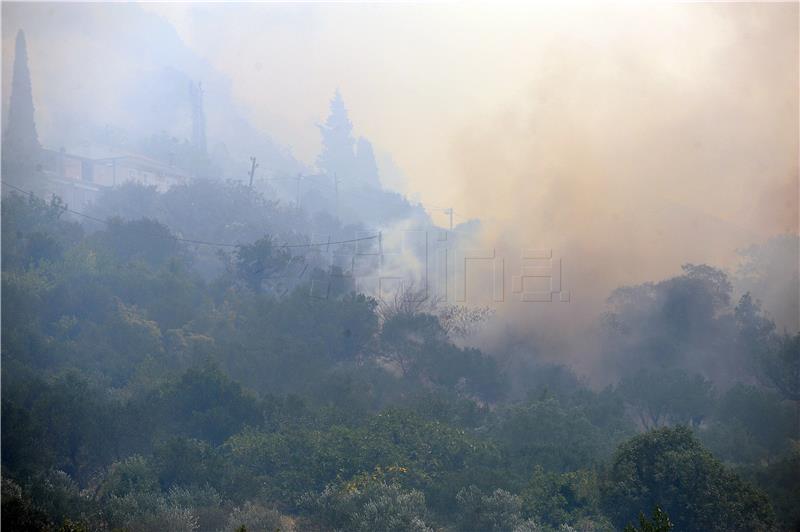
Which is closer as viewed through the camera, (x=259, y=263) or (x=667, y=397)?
(x=667, y=397)

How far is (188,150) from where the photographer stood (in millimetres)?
70812

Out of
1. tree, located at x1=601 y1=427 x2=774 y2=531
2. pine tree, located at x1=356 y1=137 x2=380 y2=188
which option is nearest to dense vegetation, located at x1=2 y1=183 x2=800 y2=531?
tree, located at x1=601 y1=427 x2=774 y2=531

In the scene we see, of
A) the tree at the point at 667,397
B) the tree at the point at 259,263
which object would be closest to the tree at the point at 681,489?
the tree at the point at 667,397

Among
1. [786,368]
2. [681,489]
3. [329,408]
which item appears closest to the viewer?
[681,489]

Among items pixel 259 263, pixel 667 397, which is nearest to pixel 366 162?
pixel 259 263

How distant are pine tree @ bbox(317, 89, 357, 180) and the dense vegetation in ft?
70.5

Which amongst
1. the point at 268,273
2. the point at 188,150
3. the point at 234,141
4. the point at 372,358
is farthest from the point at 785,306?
the point at 234,141

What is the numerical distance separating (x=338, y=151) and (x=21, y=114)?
2489 cm

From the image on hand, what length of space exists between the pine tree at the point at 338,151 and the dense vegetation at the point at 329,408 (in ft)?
70.5

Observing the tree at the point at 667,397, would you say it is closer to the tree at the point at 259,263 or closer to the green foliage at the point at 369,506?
the green foliage at the point at 369,506

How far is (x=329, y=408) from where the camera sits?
1129 inches

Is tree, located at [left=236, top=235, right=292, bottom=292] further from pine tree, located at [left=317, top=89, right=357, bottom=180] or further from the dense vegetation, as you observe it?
pine tree, located at [left=317, top=89, right=357, bottom=180]

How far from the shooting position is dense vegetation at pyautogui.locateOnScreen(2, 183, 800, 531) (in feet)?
65.8

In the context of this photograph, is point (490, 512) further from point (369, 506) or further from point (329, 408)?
point (329, 408)
